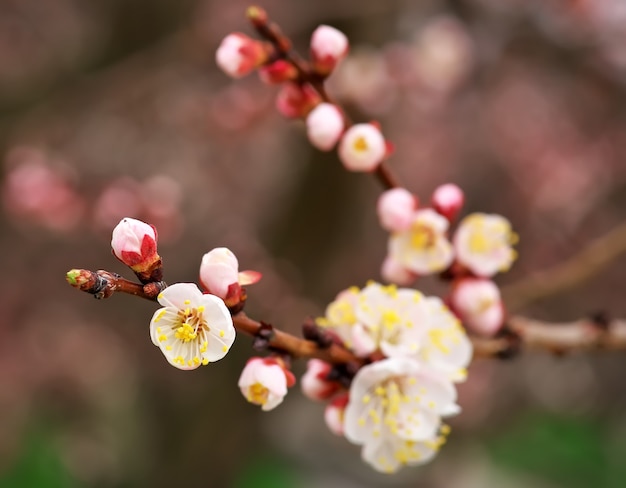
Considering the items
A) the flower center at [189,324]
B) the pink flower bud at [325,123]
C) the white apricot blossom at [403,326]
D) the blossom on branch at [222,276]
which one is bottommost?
the flower center at [189,324]

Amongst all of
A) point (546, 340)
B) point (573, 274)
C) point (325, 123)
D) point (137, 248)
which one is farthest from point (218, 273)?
point (573, 274)

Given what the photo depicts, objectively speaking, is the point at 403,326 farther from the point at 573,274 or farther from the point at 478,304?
the point at 573,274

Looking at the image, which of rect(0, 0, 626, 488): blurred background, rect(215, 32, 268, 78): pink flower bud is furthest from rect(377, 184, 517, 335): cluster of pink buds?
rect(0, 0, 626, 488): blurred background

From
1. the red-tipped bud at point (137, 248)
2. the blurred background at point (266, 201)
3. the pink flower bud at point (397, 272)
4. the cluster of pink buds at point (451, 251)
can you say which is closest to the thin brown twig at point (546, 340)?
the cluster of pink buds at point (451, 251)

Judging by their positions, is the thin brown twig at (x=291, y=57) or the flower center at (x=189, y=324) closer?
the flower center at (x=189, y=324)

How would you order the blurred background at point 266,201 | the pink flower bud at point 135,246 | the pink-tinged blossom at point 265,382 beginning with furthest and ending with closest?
the blurred background at point 266,201 → the pink-tinged blossom at point 265,382 → the pink flower bud at point 135,246

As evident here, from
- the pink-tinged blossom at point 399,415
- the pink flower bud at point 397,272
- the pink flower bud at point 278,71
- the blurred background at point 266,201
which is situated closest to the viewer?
the pink-tinged blossom at point 399,415

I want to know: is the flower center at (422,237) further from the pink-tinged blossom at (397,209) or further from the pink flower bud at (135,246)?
the pink flower bud at (135,246)

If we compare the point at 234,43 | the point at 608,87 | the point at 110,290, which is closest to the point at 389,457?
the point at 110,290
